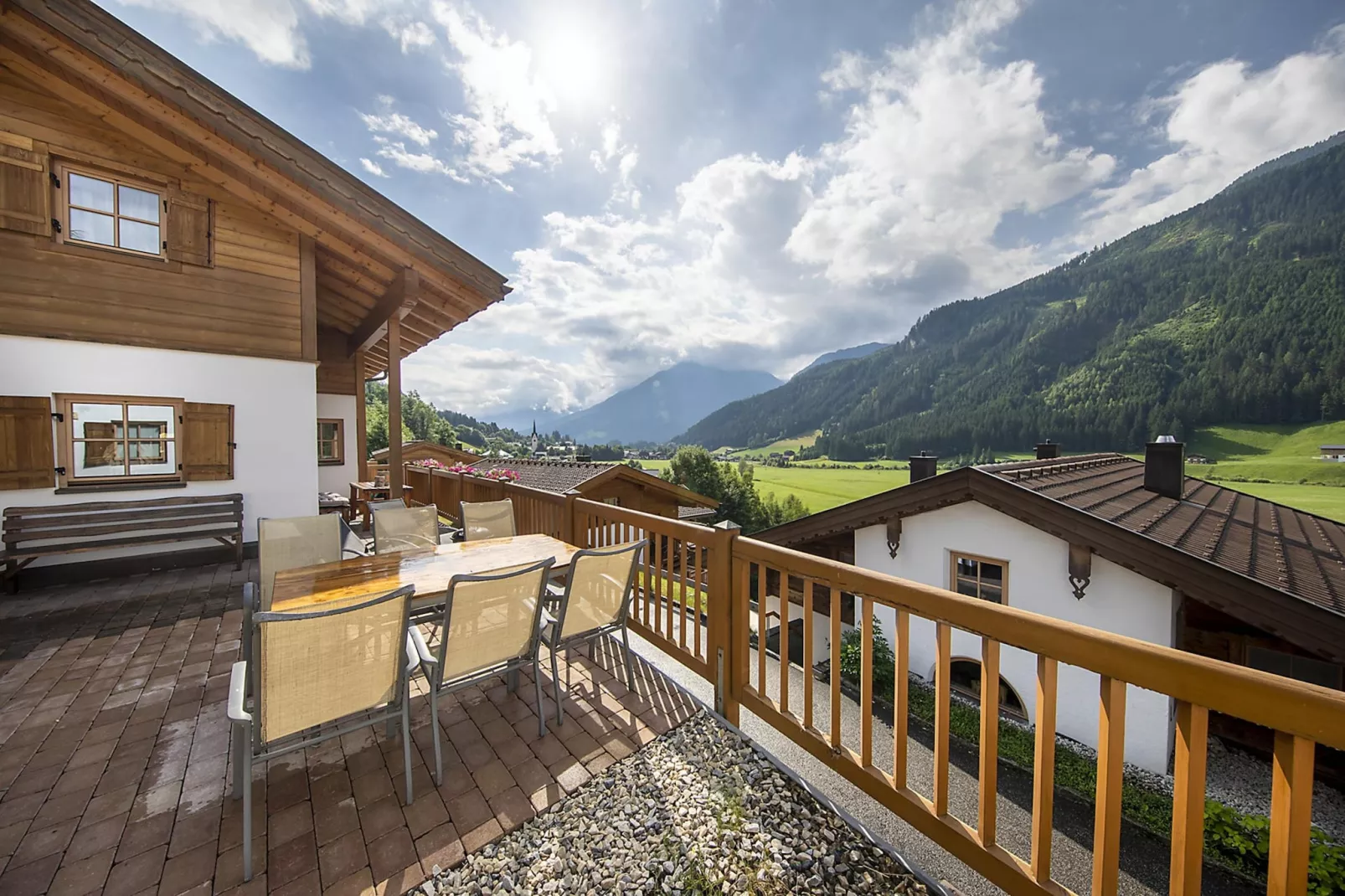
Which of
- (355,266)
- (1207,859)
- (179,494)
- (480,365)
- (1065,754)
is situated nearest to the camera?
(1207,859)

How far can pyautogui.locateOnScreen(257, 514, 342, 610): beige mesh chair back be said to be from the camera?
10.9 ft

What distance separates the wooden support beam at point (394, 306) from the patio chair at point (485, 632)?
A: 18.4 feet

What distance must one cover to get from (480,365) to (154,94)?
245 feet

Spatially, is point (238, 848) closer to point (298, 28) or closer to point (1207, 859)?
point (1207, 859)

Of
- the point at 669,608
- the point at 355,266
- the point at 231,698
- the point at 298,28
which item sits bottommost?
the point at 669,608

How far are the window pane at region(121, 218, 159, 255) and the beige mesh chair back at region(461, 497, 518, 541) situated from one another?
520cm

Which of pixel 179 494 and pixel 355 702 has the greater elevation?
pixel 179 494

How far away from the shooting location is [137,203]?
564cm

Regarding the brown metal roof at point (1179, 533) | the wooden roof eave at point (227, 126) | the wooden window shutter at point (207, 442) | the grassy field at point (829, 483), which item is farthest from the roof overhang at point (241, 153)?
the grassy field at point (829, 483)

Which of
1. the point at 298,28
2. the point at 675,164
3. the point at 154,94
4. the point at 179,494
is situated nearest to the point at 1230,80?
the point at 675,164

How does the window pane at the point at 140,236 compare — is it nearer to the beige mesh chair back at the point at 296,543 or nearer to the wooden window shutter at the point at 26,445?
the wooden window shutter at the point at 26,445

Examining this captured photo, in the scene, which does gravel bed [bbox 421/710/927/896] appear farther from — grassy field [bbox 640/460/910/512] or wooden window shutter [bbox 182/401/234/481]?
grassy field [bbox 640/460/910/512]

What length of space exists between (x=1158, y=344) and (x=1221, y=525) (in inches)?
2110

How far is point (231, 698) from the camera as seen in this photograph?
173cm
